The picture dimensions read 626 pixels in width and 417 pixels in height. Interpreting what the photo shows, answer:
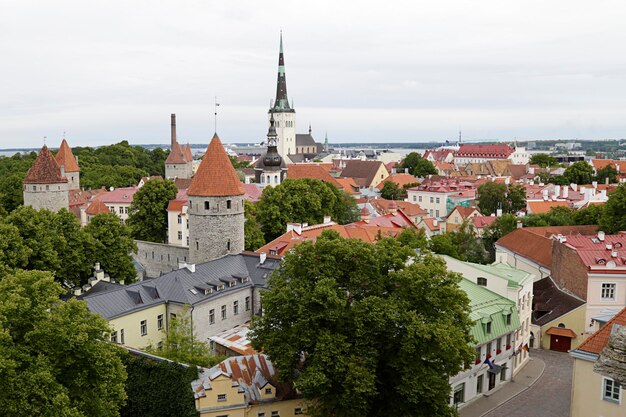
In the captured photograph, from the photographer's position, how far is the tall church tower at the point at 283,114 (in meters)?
128

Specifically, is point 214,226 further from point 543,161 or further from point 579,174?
point 543,161

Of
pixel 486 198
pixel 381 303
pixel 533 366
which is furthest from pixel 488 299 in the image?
pixel 486 198

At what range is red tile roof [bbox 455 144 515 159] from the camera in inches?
6191

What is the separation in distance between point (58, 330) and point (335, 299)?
343 inches

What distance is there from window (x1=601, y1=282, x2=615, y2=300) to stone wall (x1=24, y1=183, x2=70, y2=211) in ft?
146

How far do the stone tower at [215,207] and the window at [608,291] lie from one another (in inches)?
823

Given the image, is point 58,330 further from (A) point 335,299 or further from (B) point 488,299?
(B) point 488,299

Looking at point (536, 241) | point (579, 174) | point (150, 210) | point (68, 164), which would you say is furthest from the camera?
point (579, 174)

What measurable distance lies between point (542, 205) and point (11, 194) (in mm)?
56499

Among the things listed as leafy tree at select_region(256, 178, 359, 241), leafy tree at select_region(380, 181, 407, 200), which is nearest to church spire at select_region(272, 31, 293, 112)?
leafy tree at select_region(380, 181, 407, 200)

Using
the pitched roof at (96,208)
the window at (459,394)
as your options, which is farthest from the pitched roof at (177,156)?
the window at (459,394)

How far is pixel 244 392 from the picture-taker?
893 inches

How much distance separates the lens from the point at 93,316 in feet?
66.2

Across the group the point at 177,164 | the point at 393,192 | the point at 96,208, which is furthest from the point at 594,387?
the point at 177,164
